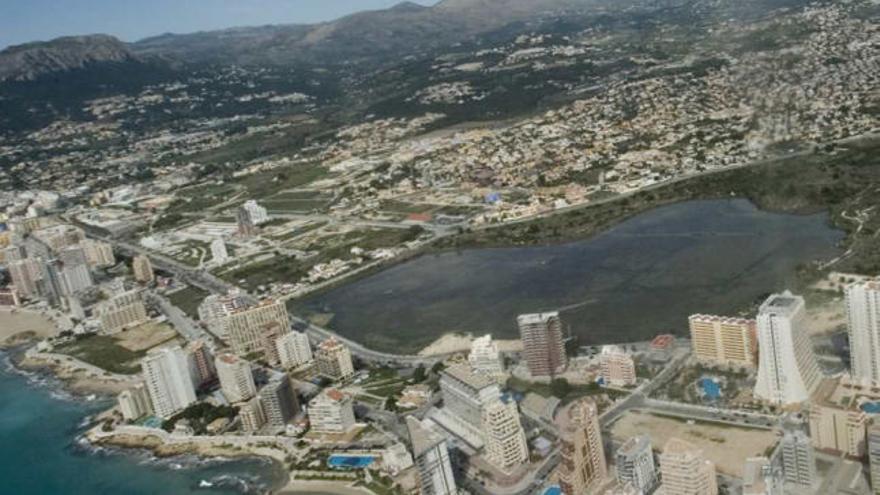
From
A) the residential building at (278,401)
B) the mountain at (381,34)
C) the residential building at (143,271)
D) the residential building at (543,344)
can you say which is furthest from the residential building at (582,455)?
the mountain at (381,34)

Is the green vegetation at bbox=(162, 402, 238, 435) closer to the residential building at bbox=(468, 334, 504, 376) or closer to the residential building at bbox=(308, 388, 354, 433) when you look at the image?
the residential building at bbox=(308, 388, 354, 433)

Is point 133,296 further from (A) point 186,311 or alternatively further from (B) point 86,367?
(B) point 86,367

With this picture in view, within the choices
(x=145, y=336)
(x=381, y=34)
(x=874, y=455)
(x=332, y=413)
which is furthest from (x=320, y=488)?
(x=381, y=34)

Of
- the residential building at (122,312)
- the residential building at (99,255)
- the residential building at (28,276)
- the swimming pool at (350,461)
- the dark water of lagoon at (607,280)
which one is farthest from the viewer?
the residential building at (99,255)

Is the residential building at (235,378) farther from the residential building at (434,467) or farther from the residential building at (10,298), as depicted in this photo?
the residential building at (10,298)

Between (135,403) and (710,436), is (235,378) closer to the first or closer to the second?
(135,403)

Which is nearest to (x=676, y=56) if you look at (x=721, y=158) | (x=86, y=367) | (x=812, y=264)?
(x=721, y=158)
